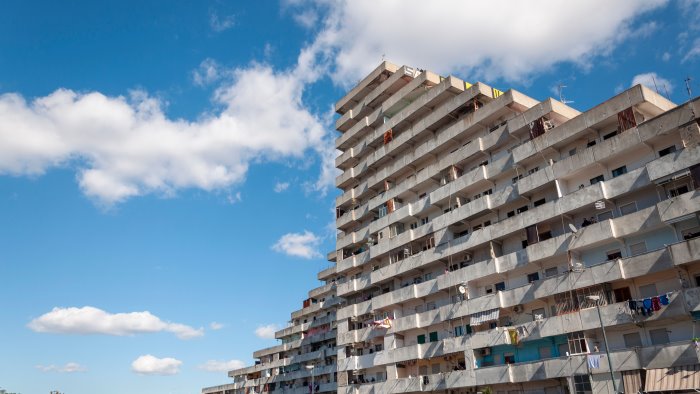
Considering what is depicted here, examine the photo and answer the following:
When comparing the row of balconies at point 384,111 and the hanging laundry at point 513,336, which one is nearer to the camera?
the hanging laundry at point 513,336

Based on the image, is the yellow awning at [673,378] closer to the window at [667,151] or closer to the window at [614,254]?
the window at [614,254]

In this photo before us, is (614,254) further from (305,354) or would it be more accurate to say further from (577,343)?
(305,354)

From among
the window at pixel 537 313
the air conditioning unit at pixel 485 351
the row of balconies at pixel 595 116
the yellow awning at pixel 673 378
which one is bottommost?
the yellow awning at pixel 673 378

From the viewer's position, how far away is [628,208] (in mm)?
32375

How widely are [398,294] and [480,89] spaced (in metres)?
17.8

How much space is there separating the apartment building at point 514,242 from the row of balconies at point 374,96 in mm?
235

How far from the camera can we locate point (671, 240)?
29797 millimetres

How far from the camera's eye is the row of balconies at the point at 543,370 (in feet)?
90.9

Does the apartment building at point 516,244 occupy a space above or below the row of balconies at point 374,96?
below

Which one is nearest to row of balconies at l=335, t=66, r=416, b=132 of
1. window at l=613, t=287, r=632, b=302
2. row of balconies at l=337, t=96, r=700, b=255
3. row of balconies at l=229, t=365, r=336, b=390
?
row of balconies at l=337, t=96, r=700, b=255

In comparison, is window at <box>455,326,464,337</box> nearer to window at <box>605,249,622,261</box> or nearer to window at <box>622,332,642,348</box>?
window at <box>622,332,642,348</box>

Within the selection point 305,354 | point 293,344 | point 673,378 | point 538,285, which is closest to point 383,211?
point 538,285

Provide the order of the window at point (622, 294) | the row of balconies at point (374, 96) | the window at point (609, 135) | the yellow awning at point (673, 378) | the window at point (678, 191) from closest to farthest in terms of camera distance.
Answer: the yellow awning at point (673, 378)
the window at point (678, 191)
the window at point (622, 294)
the window at point (609, 135)
the row of balconies at point (374, 96)

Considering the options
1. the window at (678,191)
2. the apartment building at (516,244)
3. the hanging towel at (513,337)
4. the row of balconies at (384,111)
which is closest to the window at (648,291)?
the apartment building at (516,244)
